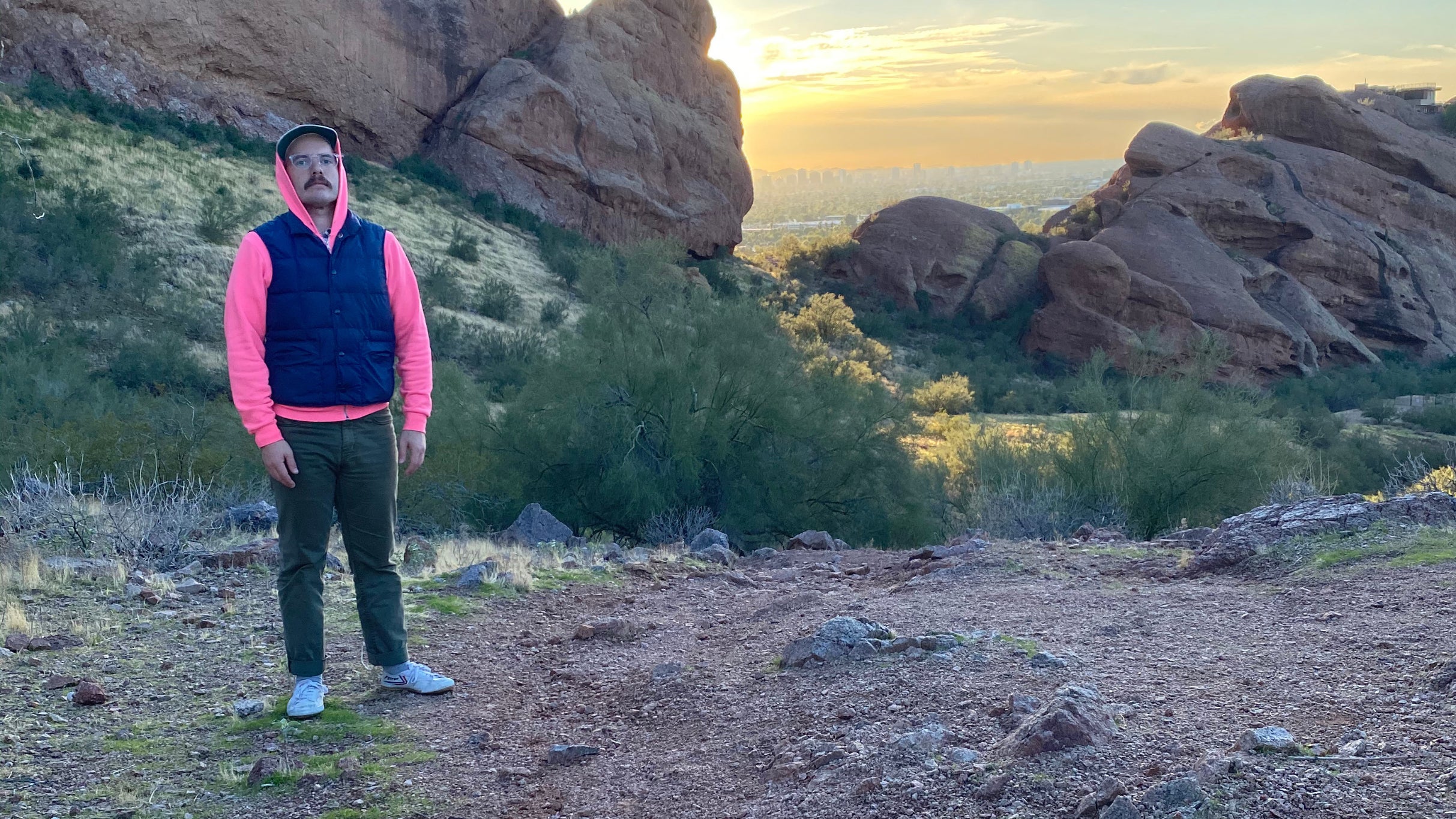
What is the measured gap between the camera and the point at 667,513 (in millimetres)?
10977

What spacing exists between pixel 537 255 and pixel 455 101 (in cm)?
854

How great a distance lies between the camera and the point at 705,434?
11.6m

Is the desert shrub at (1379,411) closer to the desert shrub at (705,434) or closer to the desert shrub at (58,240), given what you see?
the desert shrub at (705,434)

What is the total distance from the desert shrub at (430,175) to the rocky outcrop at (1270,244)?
69.0 ft

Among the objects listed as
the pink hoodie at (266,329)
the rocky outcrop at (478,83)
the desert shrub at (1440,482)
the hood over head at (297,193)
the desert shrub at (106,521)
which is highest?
the rocky outcrop at (478,83)

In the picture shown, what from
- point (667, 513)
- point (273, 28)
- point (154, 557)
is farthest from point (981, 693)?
point (273, 28)

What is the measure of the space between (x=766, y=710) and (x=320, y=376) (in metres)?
2.03

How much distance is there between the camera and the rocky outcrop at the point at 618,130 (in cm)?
3906

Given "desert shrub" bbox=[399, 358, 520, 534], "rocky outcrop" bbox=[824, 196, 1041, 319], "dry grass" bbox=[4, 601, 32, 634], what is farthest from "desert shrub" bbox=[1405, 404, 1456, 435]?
"dry grass" bbox=[4, 601, 32, 634]

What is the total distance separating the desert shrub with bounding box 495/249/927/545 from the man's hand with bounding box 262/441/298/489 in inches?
274

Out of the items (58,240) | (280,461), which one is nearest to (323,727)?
(280,461)

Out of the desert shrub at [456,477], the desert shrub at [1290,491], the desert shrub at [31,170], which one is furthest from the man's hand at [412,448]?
the desert shrub at [31,170]

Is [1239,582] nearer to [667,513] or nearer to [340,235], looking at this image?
[340,235]

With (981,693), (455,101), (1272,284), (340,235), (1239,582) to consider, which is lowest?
(1272,284)
